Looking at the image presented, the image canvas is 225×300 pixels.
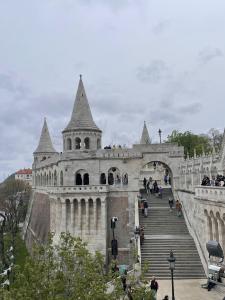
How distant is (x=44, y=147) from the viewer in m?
64.1

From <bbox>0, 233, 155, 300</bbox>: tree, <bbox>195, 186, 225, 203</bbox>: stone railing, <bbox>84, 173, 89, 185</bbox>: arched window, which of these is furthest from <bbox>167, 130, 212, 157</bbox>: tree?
<bbox>0, 233, 155, 300</bbox>: tree

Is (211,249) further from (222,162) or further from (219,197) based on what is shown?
(222,162)

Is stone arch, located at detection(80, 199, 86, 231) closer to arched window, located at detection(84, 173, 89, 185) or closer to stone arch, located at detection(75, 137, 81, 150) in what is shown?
arched window, located at detection(84, 173, 89, 185)

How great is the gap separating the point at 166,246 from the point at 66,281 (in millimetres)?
15485

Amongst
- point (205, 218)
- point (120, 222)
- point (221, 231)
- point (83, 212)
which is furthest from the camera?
point (120, 222)

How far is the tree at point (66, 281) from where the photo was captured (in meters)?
12.9

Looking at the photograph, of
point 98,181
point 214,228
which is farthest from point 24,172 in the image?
point 214,228

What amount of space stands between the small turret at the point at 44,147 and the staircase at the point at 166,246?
30.4 metres

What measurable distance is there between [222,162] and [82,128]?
56.9 feet

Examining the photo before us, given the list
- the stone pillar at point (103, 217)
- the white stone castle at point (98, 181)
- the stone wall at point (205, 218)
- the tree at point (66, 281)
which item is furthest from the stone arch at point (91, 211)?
the tree at point (66, 281)

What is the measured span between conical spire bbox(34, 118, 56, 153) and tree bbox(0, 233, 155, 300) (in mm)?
49925

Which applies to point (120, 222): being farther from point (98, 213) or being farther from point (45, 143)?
point (45, 143)

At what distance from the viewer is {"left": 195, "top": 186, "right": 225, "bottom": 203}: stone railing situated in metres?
21.2

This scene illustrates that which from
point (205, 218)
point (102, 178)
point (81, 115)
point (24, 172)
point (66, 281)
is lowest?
point (66, 281)
